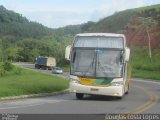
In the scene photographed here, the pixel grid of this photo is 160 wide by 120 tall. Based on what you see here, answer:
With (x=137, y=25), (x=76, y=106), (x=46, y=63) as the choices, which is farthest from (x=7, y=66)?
(x=137, y=25)

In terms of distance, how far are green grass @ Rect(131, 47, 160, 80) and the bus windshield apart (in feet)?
136

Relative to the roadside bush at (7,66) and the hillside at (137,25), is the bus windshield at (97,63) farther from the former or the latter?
the hillside at (137,25)

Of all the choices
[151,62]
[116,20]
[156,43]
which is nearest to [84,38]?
[151,62]

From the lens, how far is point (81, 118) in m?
16.8

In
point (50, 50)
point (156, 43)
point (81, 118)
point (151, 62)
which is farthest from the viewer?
point (50, 50)

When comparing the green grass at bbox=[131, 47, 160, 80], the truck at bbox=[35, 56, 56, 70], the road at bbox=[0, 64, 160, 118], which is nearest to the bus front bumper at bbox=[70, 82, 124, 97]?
the road at bbox=[0, 64, 160, 118]

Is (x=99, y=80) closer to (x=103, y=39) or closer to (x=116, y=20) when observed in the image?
(x=103, y=39)

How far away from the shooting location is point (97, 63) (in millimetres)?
26297

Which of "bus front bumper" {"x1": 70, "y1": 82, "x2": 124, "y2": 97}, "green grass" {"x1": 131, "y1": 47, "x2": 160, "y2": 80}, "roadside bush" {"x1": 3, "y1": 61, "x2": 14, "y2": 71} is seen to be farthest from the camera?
"green grass" {"x1": 131, "y1": 47, "x2": 160, "y2": 80}

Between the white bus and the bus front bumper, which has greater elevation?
the white bus

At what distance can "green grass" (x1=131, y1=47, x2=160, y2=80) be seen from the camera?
74.1 meters

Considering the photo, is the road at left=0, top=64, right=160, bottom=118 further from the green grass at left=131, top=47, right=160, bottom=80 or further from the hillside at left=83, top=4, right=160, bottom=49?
the hillside at left=83, top=4, right=160, bottom=49

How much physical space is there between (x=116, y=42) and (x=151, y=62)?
197ft

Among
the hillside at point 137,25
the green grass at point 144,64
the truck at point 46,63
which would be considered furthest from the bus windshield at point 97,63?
the truck at point 46,63
